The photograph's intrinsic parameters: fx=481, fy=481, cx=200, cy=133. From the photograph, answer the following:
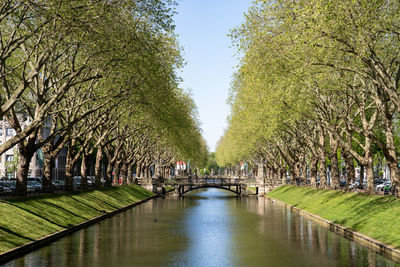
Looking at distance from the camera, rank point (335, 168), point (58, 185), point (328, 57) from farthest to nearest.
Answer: point (335, 168), point (58, 185), point (328, 57)

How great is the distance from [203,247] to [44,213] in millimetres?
12513

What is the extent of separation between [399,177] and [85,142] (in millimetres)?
32811

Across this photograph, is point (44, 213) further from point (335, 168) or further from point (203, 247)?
point (335, 168)

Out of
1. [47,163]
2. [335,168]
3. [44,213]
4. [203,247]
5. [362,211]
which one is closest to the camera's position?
[203,247]

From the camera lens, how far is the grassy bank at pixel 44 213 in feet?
91.0

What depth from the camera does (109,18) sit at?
2877 cm

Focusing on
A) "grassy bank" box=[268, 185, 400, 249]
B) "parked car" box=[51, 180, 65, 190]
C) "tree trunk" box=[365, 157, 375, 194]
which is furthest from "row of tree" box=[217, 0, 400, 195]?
"parked car" box=[51, 180, 65, 190]

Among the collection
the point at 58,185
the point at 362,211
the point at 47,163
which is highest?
the point at 47,163

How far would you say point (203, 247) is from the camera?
3045 cm

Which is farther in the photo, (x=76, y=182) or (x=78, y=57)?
(x=76, y=182)

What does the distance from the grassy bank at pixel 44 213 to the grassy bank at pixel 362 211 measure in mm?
20930


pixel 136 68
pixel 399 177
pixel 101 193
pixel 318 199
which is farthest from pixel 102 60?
pixel 318 199

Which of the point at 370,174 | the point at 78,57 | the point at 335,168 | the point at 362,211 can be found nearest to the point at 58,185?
the point at 78,57

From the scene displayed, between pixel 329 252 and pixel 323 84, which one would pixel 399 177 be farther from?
pixel 329 252
